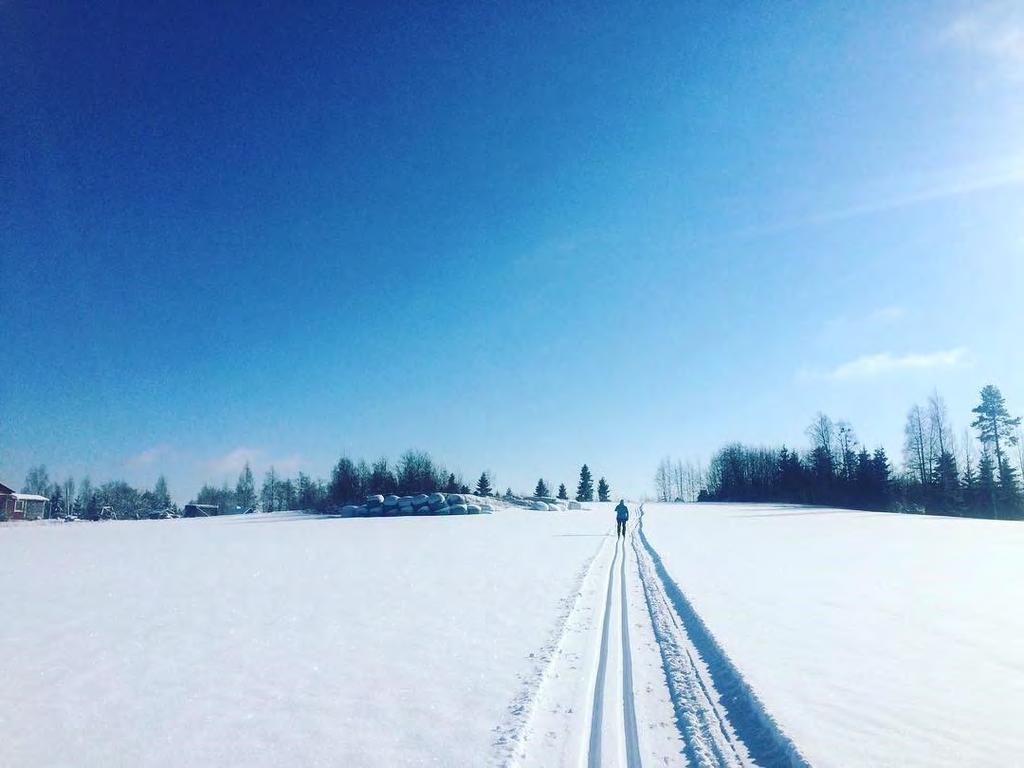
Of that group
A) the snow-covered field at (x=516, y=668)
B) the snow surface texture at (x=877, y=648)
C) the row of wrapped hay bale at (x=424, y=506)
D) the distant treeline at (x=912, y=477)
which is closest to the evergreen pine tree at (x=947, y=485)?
the distant treeline at (x=912, y=477)

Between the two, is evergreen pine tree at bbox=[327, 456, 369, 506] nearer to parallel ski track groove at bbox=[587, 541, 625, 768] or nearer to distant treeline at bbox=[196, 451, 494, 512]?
distant treeline at bbox=[196, 451, 494, 512]

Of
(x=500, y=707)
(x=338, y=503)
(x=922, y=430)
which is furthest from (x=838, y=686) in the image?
(x=922, y=430)

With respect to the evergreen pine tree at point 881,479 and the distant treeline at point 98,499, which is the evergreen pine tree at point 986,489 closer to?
the evergreen pine tree at point 881,479

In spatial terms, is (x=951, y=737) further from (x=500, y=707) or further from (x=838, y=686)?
(x=500, y=707)

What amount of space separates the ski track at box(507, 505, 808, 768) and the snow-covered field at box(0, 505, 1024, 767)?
3cm

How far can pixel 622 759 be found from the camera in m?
4.32

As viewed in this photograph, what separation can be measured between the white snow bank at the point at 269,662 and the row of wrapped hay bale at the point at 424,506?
103 feet

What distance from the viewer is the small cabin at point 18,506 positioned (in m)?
57.1

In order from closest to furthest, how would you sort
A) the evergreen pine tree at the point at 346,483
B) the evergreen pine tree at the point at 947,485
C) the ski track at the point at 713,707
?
the ski track at the point at 713,707, the evergreen pine tree at the point at 947,485, the evergreen pine tree at the point at 346,483

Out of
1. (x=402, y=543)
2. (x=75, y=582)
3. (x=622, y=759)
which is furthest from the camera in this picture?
(x=402, y=543)

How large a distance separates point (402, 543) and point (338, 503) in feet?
152

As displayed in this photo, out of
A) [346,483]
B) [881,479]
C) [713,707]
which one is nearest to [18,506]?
[346,483]

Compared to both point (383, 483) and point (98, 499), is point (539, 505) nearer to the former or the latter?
point (383, 483)

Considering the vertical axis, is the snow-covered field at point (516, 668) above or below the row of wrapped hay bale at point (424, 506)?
above
